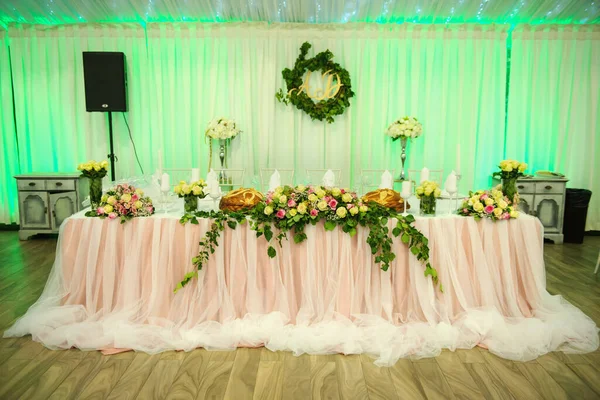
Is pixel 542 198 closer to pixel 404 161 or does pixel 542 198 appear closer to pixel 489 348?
pixel 404 161

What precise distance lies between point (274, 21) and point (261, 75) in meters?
0.69

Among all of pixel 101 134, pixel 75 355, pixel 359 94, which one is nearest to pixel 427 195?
pixel 75 355

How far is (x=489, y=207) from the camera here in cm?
318

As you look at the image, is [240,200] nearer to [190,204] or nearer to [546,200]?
[190,204]

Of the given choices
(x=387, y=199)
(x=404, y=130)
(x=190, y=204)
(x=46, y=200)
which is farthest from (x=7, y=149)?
(x=387, y=199)

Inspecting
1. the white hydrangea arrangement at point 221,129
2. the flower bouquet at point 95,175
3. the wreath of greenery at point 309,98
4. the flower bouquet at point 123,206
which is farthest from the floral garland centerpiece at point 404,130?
the flower bouquet at point 95,175

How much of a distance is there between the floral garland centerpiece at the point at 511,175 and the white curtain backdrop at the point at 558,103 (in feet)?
9.99

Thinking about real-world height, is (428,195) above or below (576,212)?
above

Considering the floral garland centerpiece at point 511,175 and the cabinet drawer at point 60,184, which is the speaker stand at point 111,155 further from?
the floral garland centerpiece at point 511,175

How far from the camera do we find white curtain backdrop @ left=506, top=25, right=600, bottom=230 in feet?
19.7

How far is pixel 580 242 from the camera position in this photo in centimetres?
580

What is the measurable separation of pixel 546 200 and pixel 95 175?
508 cm

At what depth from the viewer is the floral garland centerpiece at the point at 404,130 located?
5703mm

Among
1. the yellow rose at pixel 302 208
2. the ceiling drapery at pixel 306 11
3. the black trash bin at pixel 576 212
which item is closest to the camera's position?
the yellow rose at pixel 302 208
